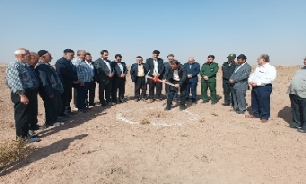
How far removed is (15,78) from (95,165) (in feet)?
8.61

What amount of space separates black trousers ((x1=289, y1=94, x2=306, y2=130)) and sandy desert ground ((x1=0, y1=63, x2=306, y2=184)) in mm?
381

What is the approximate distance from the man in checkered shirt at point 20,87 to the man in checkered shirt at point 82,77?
3137mm

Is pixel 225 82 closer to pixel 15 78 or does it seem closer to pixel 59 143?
pixel 59 143

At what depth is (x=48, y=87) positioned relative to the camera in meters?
6.65

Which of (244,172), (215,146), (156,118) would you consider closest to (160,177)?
(244,172)

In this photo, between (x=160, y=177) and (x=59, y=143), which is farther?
(x=59, y=143)

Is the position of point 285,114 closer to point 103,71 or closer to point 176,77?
point 176,77

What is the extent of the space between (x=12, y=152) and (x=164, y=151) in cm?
313

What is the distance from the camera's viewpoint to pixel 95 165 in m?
4.67

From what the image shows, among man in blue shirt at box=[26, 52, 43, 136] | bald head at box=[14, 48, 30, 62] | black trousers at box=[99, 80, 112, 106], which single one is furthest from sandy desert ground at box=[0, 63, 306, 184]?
bald head at box=[14, 48, 30, 62]

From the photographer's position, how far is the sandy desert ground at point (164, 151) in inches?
171

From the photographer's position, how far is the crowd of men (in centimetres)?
562

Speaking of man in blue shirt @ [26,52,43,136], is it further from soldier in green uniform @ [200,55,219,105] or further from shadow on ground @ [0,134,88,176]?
soldier in green uniform @ [200,55,219,105]

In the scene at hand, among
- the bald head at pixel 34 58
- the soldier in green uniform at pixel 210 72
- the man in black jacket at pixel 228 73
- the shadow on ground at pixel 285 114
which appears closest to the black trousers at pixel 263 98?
the shadow on ground at pixel 285 114
